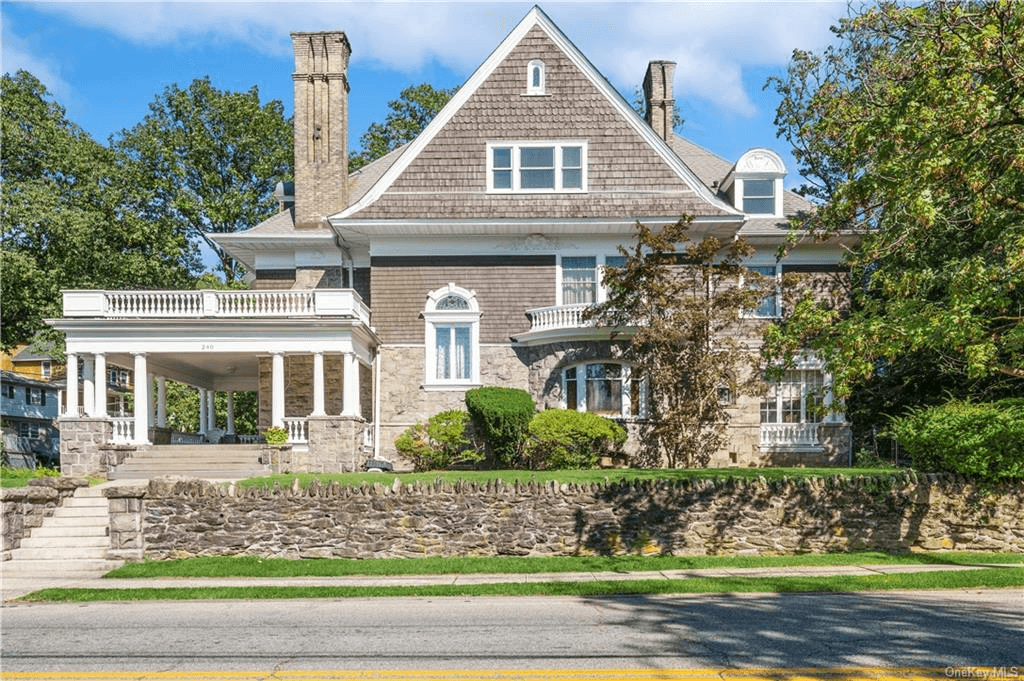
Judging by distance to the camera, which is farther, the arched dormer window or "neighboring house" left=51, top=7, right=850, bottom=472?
the arched dormer window

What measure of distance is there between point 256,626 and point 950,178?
11.6 metres

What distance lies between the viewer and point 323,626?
33.4ft

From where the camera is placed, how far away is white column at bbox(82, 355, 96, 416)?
977 inches

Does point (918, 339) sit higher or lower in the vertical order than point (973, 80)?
lower

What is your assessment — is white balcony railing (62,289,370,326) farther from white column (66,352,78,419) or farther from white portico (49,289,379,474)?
white column (66,352,78,419)

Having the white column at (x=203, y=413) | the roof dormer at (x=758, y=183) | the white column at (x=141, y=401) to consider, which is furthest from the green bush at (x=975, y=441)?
the white column at (x=203, y=413)

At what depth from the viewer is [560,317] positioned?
84.8 ft

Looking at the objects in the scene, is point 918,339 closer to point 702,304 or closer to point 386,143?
point 702,304

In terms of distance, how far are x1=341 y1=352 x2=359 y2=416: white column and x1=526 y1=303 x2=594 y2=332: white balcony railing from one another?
17.7ft

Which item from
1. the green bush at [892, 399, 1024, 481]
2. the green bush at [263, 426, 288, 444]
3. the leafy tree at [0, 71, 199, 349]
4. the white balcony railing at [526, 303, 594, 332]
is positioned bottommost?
the green bush at [263, 426, 288, 444]

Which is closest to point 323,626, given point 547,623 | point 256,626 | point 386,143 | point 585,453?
point 256,626

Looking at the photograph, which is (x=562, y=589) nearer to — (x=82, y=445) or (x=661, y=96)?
(x=82, y=445)

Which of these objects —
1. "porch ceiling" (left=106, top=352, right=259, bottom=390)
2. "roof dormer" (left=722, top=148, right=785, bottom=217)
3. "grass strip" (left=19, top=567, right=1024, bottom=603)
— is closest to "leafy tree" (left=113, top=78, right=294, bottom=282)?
"porch ceiling" (left=106, top=352, right=259, bottom=390)

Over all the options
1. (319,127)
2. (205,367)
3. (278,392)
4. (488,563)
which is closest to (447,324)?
(278,392)
